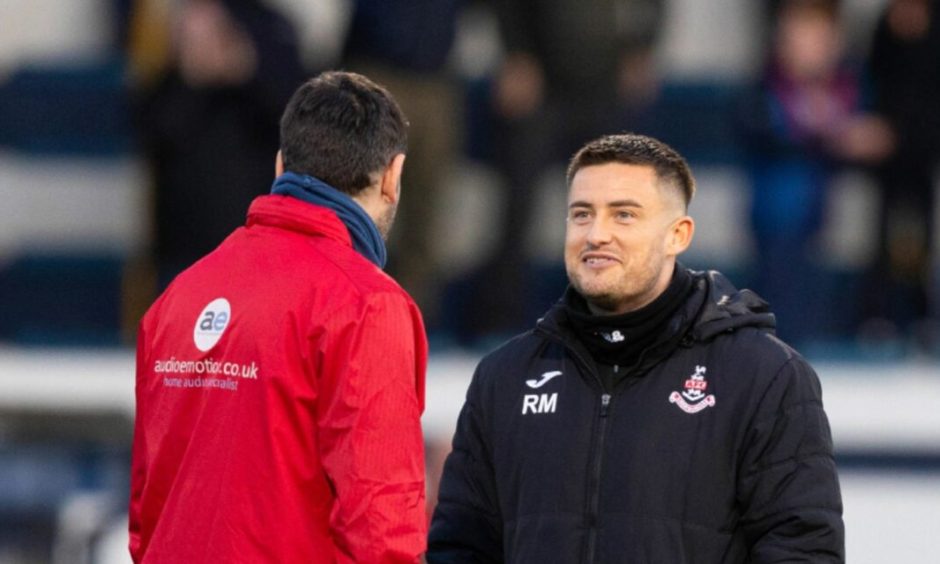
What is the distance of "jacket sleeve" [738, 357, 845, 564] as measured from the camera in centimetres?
336

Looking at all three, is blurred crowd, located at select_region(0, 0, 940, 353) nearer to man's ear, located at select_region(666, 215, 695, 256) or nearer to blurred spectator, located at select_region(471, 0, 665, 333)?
blurred spectator, located at select_region(471, 0, 665, 333)

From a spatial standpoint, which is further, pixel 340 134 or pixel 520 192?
pixel 520 192

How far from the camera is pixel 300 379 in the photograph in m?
3.40

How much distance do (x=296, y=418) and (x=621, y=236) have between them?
70 cm

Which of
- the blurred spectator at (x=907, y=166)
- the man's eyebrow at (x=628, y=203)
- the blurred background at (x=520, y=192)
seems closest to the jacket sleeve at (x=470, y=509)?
the man's eyebrow at (x=628, y=203)

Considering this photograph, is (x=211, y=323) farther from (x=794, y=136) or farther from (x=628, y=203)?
(x=794, y=136)

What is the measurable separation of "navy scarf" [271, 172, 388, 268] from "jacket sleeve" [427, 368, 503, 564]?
16.3 inches

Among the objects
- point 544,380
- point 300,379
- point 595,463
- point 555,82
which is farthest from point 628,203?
point 555,82

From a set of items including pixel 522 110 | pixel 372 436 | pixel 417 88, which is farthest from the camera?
pixel 522 110

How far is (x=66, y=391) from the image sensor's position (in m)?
7.39

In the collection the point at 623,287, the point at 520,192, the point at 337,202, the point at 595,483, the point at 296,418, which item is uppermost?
the point at 337,202

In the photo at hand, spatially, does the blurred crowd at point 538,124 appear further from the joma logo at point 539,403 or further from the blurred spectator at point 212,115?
the joma logo at point 539,403

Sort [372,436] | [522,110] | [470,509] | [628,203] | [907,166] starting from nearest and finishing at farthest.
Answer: [372,436], [628,203], [470,509], [522,110], [907,166]

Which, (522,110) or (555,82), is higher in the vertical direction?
(555,82)
